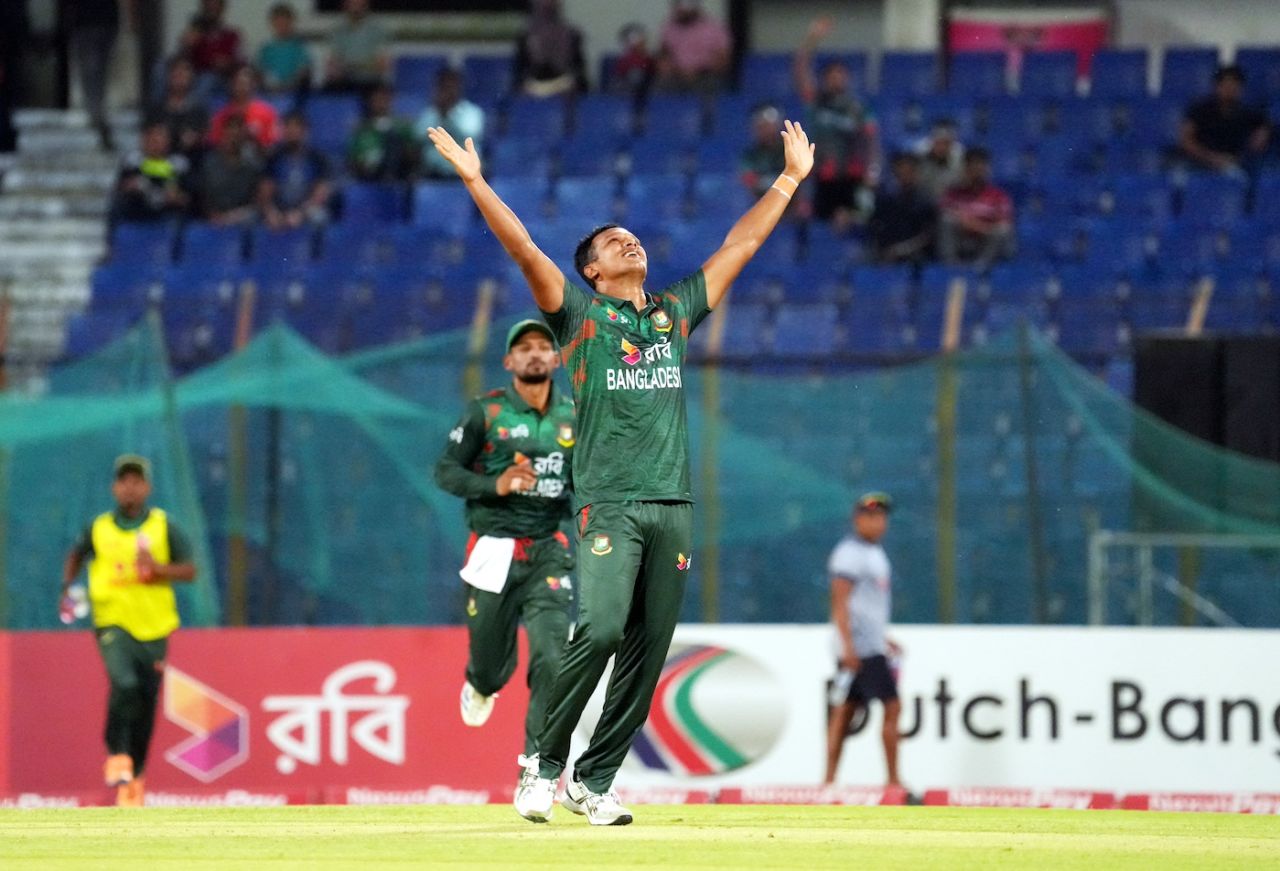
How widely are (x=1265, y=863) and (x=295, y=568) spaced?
866cm

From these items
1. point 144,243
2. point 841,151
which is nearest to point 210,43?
point 144,243

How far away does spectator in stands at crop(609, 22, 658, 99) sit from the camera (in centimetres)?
2145

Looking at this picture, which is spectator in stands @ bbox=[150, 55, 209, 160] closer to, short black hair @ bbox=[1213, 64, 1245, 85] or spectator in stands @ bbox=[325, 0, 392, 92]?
spectator in stands @ bbox=[325, 0, 392, 92]

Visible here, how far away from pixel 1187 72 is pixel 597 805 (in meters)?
14.5

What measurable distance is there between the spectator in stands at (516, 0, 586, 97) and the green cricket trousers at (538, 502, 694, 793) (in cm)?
1409

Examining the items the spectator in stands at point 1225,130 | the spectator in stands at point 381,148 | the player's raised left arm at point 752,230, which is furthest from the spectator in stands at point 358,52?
the player's raised left arm at point 752,230

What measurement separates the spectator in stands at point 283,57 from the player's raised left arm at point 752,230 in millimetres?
14409

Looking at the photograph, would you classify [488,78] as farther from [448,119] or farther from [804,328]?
[804,328]

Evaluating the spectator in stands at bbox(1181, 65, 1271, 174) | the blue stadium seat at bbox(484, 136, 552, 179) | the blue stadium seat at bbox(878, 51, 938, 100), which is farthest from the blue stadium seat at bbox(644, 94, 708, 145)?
the spectator in stands at bbox(1181, 65, 1271, 174)

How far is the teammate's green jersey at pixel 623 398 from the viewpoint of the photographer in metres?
7.98

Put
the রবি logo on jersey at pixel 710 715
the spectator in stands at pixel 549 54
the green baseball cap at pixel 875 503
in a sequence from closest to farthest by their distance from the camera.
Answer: the green baseball cap at pixel 875 503 → the রবি logo on jersey at pixel 710 715 → the spectator in stands at pixel 549 54

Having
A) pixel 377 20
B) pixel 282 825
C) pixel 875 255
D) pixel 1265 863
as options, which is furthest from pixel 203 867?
pixel 377 20

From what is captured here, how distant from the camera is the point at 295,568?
14.7 m

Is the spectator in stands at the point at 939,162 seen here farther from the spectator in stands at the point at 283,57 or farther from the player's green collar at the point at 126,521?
the player's green collar at the point at 126,521
